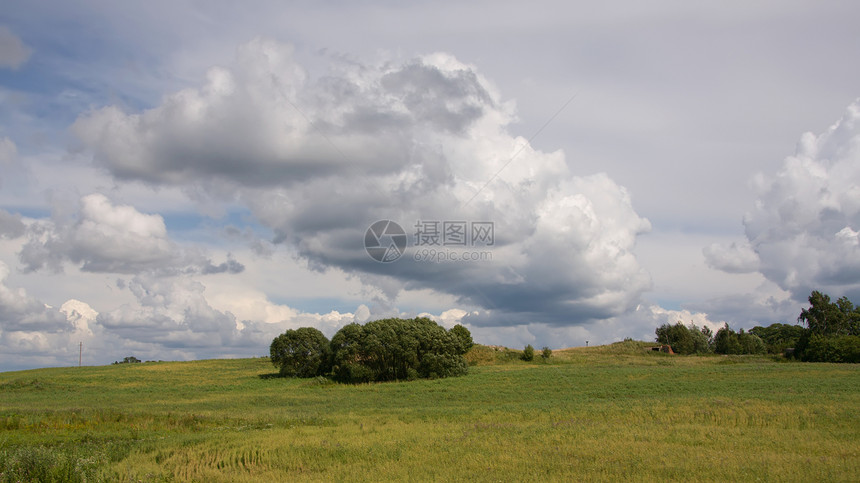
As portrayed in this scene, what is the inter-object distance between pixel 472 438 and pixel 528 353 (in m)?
65.9

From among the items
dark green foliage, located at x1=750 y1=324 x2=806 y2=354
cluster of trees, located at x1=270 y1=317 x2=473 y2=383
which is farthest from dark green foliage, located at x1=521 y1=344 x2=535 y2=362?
dark green foliage, located at x1=750 y1=324 x2=806 y2=354

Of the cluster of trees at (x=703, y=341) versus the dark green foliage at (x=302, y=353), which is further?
the cluster of trees at (x=703, y=341)

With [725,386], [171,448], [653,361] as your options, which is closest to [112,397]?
[171,448]

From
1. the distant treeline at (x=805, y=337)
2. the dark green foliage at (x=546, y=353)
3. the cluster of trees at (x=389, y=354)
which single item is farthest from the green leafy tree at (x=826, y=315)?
the cluster of trees at (x=389, y=354)

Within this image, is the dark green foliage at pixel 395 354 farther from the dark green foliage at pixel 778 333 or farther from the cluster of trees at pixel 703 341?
the dark green foliage at pixel 778 333

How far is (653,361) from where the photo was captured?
80.4m

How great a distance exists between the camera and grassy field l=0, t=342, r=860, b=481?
18250 mm

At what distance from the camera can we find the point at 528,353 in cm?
8894

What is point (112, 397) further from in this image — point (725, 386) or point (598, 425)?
→ point (725, 386)

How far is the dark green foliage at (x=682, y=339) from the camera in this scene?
123312 mm

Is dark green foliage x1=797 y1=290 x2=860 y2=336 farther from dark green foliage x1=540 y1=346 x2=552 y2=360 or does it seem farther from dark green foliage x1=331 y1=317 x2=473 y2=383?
dark green foliage x1=331 y1=317 x2=473 y2=383

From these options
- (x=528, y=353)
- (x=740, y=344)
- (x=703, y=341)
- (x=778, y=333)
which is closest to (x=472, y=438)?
(x=528, y=353)

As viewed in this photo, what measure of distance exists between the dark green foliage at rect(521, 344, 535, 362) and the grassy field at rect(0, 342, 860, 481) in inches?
1479

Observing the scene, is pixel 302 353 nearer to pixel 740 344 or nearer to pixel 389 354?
pixel 389 354
